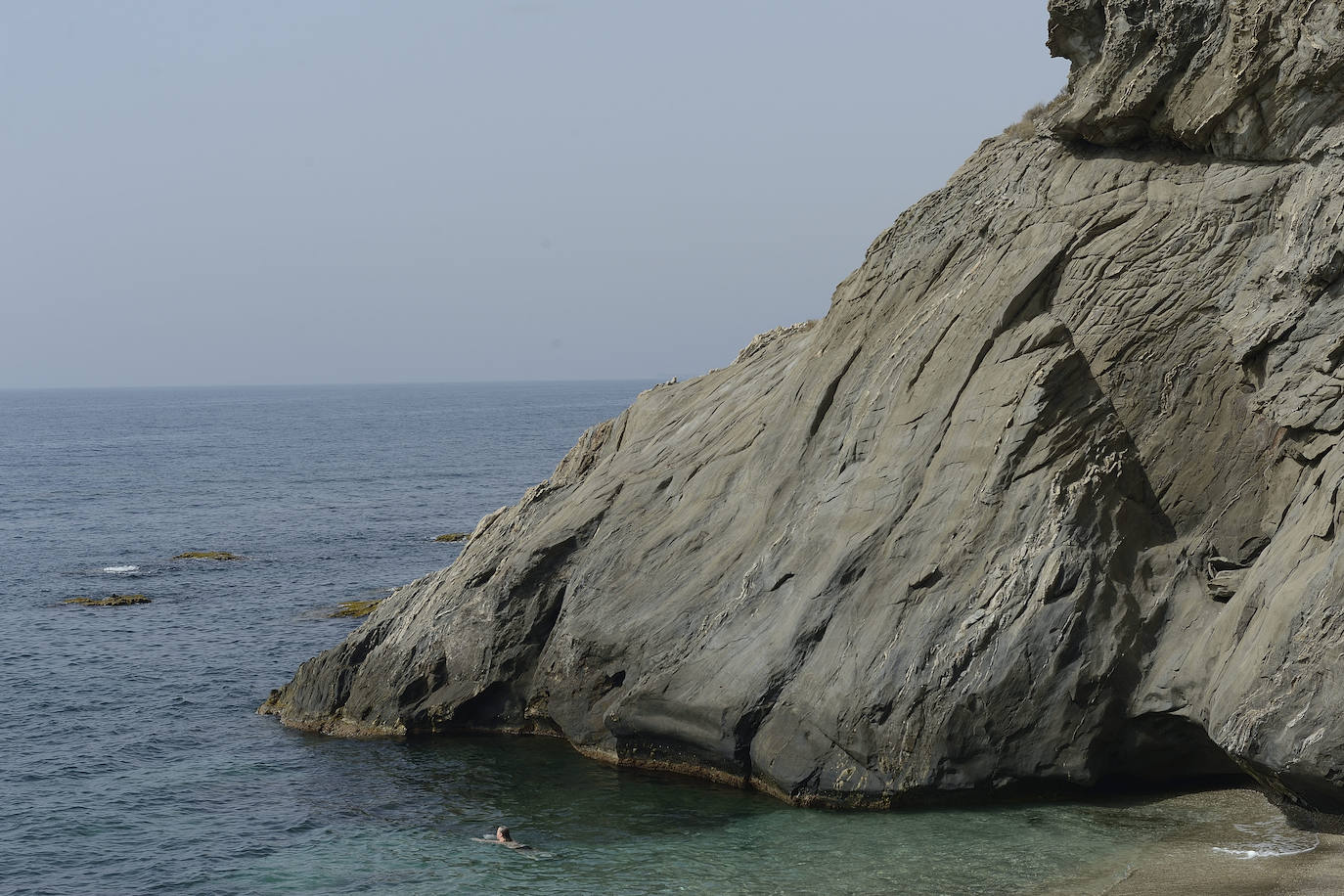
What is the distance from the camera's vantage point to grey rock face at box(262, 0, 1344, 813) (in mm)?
23203

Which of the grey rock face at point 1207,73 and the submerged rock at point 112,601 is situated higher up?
the grey rock face at point 1207,73

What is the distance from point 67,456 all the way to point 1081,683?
14151cm

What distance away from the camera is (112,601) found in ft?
178

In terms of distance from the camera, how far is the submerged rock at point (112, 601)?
54.2 metres

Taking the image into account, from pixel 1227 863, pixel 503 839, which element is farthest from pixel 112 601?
pixel 1227 863

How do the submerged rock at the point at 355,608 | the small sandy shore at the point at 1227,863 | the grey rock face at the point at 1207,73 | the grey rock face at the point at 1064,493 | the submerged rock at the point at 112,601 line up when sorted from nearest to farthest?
the small sandy shore at the point at 1227,863
the grey rock face at the point at 1064,493
the grey rock face at the point at 1207,73
the submerged rock at the point at 355,608
the submerged rock at the point at 112,601

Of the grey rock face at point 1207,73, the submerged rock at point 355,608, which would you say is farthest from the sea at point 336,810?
the grey rock face at point 1207,73

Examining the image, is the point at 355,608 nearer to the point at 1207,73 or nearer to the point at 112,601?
the point at 112,601

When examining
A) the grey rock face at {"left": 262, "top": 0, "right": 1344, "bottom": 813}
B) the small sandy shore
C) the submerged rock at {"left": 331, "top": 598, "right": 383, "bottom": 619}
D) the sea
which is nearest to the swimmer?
the sea

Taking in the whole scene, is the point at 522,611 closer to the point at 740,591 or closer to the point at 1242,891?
the point at 740,591

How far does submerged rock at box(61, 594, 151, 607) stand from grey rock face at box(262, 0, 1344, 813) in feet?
105

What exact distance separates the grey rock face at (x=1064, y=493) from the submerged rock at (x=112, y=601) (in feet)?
105

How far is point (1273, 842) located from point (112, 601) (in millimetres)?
48832

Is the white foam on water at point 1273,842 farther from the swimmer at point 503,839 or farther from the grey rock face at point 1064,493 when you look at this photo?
the swimmer at point 503,839
